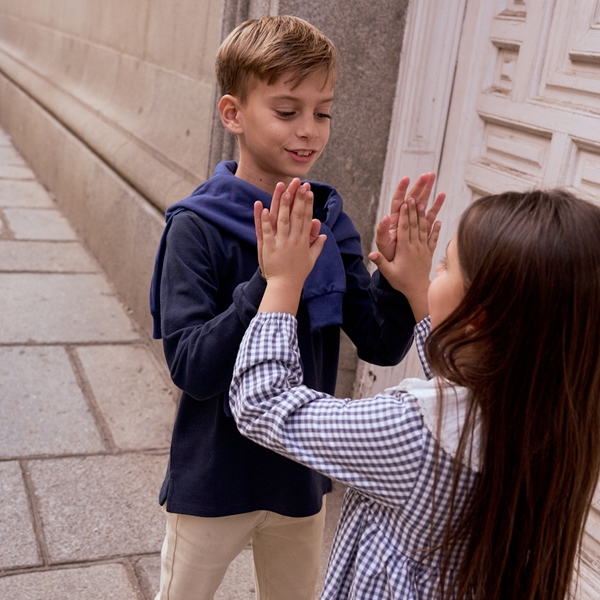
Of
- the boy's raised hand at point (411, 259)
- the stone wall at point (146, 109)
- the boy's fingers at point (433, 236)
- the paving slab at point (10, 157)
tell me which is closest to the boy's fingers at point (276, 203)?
the boy's raised hand at point (411, 259)

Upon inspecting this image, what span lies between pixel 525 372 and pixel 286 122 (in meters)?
0.81

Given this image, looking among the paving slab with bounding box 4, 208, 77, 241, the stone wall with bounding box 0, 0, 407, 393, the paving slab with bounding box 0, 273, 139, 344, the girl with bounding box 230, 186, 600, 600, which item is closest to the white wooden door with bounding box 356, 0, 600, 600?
the stone wall with bounding box 0, 0, 407, 393

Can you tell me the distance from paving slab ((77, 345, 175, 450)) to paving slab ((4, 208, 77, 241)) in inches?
88.2

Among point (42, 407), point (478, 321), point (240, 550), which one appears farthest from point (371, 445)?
point (42, 407)

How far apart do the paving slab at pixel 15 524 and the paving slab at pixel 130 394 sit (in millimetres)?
499

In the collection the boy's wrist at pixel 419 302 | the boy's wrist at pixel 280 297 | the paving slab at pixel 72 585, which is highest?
the boy's wrist at pixel 280 297

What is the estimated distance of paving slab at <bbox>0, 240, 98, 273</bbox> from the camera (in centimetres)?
563

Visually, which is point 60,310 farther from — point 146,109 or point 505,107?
point 505,107

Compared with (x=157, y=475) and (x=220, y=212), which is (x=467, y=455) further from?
(x=157, y=475)

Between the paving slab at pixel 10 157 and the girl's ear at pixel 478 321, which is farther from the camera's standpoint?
the paving slab at pixel 10 157

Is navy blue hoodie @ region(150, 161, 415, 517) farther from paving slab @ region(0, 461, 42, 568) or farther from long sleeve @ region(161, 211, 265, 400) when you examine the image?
paving slab @ region(0, 461, 42, 568)

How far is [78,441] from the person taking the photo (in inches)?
137

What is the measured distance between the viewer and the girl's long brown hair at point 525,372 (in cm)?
119

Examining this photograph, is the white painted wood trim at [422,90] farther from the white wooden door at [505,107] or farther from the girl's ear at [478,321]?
the girl's ear at [478,321]
